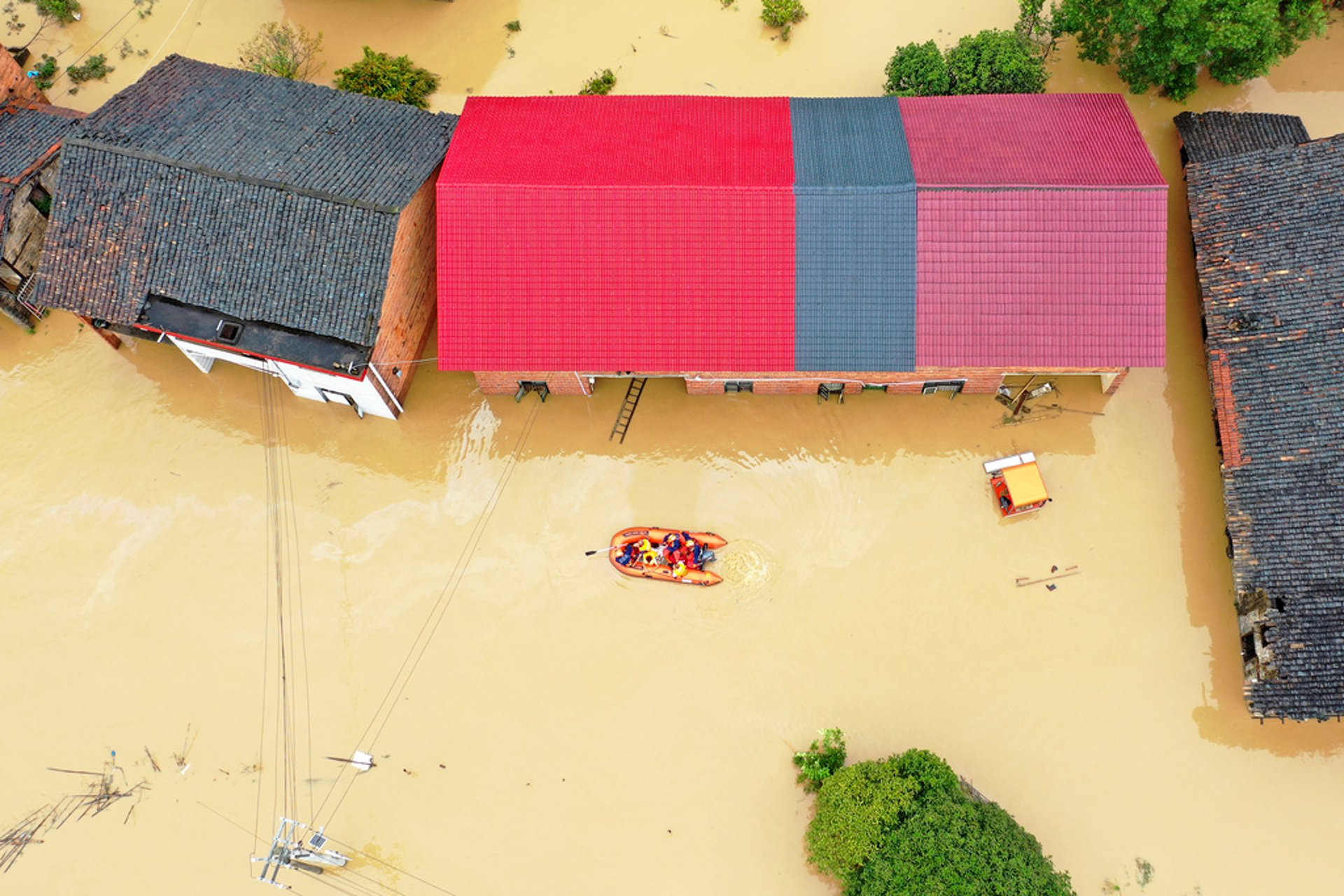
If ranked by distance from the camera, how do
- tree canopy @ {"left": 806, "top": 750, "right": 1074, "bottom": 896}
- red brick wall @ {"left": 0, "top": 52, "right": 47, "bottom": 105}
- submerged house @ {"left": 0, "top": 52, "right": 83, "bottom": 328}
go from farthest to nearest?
red brick wall @ {"left": 0, "top": 52, "right": 47, "bottom": 105} < submerged house @ {"left": 0, "top": 52, "right": 83, "bottom": 328} < tree canopy @ {"left": 806, "top": 750, "right": 1074, "bottom": 896}

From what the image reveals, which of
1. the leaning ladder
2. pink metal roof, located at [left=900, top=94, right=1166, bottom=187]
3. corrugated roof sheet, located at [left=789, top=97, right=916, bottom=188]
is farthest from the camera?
the leaning ladder

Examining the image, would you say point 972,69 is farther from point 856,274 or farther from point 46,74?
point 46,74

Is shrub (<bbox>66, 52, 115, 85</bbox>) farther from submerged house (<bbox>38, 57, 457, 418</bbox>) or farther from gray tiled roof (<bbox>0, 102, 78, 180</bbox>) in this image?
submerged house (<bbox>38, 57, 457, 418</bbox>)

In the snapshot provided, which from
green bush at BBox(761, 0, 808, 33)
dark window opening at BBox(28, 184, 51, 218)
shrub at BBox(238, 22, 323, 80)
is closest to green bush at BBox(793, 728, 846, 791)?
green bush at BBox(761, 0, 808, 33)

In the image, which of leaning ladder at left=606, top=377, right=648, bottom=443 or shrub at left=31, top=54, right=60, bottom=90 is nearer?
leaning ladder at left=606, top=377, right=648, bottom=443

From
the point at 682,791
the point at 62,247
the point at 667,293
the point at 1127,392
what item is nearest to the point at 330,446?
the point at 62,247

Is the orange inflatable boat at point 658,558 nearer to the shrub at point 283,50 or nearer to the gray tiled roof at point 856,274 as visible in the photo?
the gray tiled roof at point 856,274

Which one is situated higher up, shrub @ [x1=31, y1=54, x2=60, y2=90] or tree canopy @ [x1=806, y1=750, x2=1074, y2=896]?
shrub @ [x1=31, y1=54, x2=60, y2=90]
